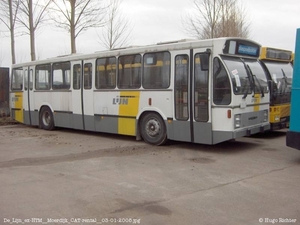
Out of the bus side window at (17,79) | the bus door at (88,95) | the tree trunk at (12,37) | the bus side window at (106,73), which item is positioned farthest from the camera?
the tree trunk at (12,37)

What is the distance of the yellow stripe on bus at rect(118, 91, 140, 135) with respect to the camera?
9930 mm

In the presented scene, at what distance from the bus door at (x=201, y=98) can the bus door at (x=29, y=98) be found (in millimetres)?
7678

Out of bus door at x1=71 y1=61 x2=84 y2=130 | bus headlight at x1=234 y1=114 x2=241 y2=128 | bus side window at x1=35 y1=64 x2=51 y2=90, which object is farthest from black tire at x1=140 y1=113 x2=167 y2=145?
bus side window at x1=35 y1=64 x2=51 y2=90

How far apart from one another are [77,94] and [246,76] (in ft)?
19.0

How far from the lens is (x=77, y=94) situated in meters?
11.7

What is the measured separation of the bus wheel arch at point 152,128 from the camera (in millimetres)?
9438

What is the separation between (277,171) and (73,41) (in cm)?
1292

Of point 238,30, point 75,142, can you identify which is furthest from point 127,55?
point 238,30

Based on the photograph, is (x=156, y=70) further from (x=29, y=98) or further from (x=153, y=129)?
(x=29, y=98)

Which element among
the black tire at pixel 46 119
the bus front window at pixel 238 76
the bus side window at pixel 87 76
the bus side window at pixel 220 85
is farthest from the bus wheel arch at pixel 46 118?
the bus front window at pixel 238 76

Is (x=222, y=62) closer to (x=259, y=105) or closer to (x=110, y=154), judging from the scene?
(x=259, y=105)

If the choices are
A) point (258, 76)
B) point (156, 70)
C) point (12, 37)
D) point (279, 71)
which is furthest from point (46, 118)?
point (279, 71)

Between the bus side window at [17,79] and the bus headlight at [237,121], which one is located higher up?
the bus side window at [17,79]

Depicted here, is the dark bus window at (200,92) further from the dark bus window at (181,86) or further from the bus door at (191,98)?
the dark bus window at (181,86)
